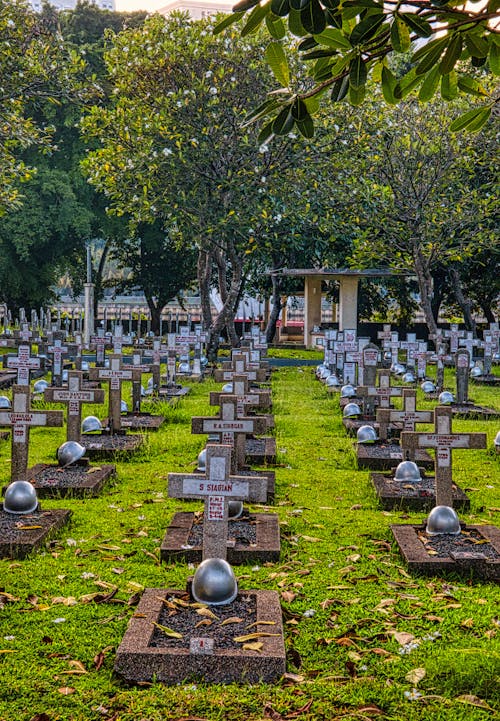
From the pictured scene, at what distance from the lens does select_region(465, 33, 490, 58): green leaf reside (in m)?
3.07

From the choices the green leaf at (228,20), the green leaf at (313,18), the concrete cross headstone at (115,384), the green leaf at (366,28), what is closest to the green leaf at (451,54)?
the green leaf at (366,28)

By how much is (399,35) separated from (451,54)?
209 mm

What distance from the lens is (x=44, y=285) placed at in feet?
102

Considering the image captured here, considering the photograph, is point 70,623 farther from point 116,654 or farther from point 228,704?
point 228,704

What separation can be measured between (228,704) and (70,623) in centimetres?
120

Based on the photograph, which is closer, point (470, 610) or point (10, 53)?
point (470, 610)

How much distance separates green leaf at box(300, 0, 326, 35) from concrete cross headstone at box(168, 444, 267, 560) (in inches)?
94.3

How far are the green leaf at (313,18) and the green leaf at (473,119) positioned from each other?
0.86 m

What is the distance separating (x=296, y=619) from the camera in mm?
4410

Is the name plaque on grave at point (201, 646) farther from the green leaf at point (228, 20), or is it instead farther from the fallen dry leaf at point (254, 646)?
the green leaf at point (228, 20)

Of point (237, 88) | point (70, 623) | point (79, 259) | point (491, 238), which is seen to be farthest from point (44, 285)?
point (70, 623)

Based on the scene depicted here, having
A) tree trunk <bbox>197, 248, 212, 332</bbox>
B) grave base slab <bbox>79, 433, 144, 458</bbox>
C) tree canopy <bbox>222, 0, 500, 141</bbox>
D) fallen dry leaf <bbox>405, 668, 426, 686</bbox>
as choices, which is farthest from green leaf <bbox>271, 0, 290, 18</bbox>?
tree trunk <bbox>197, 248, 212, 332</bbox>

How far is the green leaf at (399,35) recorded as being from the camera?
9.43 ft

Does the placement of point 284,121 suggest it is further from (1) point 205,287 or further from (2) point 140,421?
(1) point 205,287
